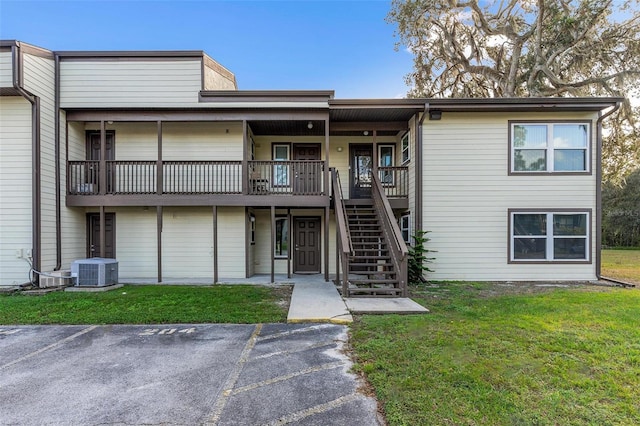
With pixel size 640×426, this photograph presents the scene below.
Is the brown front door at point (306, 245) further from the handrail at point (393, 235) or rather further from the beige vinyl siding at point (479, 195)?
the beige vinyl siding at point (479, 195)

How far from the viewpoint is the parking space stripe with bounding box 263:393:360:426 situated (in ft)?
8.67

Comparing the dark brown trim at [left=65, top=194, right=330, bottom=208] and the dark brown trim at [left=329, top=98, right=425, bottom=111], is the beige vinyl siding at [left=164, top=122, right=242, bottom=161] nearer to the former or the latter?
the dark brown trim at [left=65, top=194, right=330, bottom=208]

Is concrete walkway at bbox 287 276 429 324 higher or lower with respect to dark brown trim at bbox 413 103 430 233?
lower

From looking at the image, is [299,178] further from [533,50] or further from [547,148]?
[533,50]

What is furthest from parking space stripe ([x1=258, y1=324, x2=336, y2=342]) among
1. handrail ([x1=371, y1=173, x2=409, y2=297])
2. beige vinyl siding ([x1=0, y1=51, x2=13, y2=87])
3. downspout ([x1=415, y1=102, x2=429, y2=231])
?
beige vinyl siding ([x1=0, y1=51, x2=13, y2=87])

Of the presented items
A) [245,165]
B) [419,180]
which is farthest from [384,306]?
[245,165]

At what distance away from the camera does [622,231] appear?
26.2 meters

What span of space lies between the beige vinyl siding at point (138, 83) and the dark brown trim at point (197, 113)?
20 cm

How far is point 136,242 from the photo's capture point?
1020cm

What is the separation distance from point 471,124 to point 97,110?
11048 mm

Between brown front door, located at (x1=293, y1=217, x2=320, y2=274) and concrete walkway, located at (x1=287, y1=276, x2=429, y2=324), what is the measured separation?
356 centimetres

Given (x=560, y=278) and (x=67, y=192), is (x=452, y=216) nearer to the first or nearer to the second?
(x=560, y=278)

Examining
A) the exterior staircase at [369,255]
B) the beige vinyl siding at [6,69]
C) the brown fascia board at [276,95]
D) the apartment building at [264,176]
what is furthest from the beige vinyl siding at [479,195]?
the beige vinyl siding at [6,69]

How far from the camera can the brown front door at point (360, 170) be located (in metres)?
11.6
